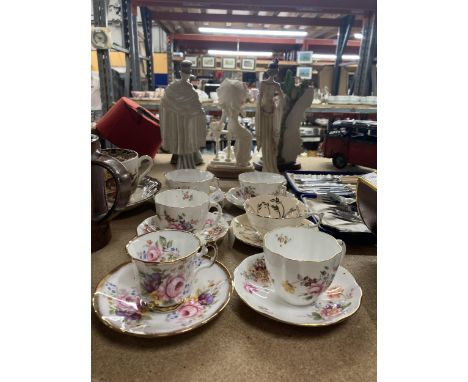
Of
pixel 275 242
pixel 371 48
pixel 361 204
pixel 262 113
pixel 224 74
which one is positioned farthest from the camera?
pixel 224 74

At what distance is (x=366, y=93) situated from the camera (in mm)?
3205

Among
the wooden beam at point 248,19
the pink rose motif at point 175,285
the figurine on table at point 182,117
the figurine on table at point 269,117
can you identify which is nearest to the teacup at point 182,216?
the pink rose motif at point 175,285

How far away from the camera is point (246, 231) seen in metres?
0.75

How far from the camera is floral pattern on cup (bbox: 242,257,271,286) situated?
22.2 inches

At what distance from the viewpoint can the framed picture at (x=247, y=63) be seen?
4.40 metres

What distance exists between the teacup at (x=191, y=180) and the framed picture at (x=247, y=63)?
378cm

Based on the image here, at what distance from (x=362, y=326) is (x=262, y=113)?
0.88 metres

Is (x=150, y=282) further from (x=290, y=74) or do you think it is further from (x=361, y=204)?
(x=290, y=74)

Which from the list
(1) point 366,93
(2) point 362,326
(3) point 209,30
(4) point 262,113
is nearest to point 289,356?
(2) point 362,326

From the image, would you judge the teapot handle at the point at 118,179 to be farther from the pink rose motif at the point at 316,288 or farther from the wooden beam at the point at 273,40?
the wooden beam at the point at 273,40

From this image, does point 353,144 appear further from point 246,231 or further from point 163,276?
point 163,276

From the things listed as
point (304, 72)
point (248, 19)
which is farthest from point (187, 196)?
point (304, 72)

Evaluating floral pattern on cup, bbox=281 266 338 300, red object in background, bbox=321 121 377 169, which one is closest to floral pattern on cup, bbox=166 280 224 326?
floral pattern on cup, bbox=281 266 338 300

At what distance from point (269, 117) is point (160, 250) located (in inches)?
31.5
